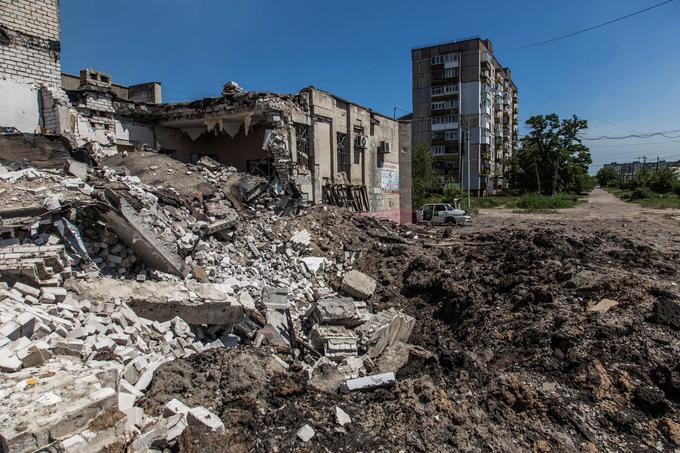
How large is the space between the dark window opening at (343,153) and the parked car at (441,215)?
800 centimetres

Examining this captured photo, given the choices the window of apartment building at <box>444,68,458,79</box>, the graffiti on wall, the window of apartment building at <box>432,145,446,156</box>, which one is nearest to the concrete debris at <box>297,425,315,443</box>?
the graffiti on wall

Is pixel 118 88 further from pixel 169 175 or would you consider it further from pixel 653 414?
pixel 653 414

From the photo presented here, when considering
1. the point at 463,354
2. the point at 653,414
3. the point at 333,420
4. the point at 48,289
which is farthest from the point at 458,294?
the point at 48,289

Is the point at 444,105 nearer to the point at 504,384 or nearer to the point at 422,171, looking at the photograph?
the point at 422,171

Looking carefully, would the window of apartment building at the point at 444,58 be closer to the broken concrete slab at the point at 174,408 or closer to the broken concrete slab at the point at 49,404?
the broken concrete slab at the point at 174,408

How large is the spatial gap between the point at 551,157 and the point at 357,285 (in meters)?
51.9

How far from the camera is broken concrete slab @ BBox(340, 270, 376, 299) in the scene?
9.12 meters

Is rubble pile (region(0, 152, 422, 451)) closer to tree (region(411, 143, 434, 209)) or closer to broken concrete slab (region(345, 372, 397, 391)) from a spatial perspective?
broken concrete slab (region(345, 372, 397, 391))

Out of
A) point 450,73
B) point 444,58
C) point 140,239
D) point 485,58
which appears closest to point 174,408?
point 140,239

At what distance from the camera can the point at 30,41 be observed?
10875 millimetres

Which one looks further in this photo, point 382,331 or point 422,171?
point 422,171

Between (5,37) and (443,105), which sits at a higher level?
(443,105)

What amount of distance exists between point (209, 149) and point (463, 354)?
12871 millimetres

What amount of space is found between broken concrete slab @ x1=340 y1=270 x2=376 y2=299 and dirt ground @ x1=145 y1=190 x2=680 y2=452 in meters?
1.49
